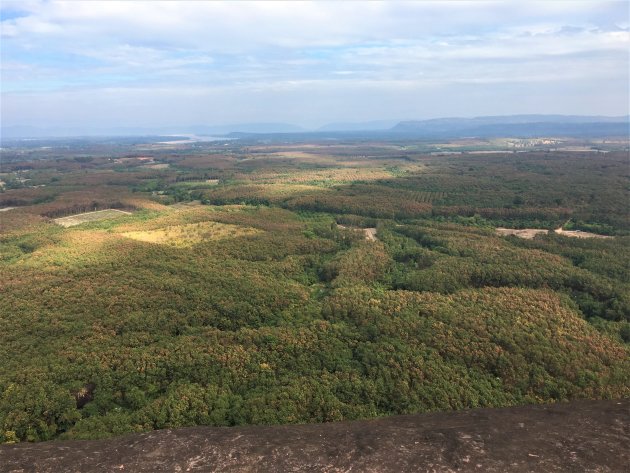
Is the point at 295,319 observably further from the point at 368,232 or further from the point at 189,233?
the point at 368,232

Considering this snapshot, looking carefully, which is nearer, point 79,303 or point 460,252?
point 79,303

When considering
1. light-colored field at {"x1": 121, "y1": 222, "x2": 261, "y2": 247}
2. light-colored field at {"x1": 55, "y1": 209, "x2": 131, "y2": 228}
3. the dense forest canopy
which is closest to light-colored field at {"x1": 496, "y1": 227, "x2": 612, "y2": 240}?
the dense forest canopy

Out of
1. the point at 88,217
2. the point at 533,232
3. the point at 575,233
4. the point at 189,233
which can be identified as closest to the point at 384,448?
the point at 189,233

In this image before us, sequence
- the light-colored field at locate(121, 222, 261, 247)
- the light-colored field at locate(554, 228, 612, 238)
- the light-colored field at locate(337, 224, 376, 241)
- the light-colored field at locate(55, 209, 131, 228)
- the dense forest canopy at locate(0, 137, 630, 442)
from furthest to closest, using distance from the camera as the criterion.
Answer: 1. the light-colored field at locate(55, 209, 131, 228)
2. the light-colored field at locate(554, 228, 612, 238)
3. the light-colored field at locate(337, 224, 376, 241)
4. the light-colored field at locate(121, 222, 261, 247)
5. the dense forest canopy at locate(0, 137, 630, 442)

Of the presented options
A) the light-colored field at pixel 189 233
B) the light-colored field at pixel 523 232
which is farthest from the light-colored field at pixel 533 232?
the light-colored field at pixel 189 233

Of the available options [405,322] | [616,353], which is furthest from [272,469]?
[616,353]

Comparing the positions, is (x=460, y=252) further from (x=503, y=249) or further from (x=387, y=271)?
(x=387, y=271)

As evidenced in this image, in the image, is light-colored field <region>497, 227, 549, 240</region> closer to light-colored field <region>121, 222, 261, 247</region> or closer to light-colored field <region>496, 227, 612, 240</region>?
light-colored field <region>496, 227, 612, 240</region>
